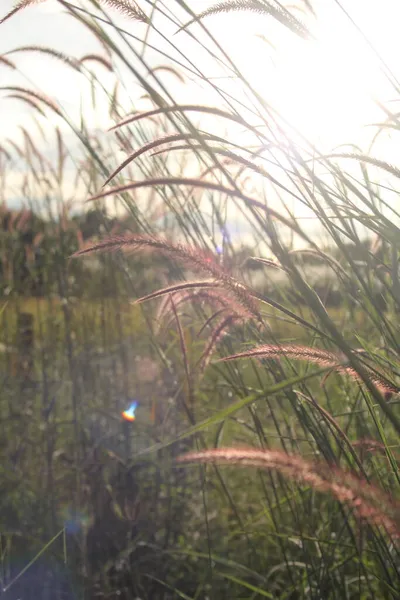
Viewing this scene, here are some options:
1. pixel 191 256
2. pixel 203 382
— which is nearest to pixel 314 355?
pixel 191 256

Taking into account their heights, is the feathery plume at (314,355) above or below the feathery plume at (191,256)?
below

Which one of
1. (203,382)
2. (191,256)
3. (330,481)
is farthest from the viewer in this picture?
(203,382)

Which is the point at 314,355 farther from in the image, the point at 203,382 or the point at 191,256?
the point at 203,382

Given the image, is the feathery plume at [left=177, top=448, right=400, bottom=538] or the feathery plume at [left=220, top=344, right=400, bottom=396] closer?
the feathery plume at [left=177, top=448, right=400, bottom=538]

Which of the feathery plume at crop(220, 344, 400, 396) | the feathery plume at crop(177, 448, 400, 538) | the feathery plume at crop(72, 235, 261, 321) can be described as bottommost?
the feathery plume at crop(177, 448, 400, 538)

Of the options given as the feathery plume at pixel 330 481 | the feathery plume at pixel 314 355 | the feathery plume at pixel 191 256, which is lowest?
the feathery plume at pixel 330 481

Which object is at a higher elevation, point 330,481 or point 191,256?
point 191,256

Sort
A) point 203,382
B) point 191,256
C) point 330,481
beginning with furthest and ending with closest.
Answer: point 203,382 < point 191,256 < point 330,481

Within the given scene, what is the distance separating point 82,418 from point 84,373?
0.80m

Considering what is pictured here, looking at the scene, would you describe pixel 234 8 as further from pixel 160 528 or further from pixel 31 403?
pixel 31 403

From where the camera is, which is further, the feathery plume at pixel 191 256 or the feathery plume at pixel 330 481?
the feathery plume at pixel 191 256

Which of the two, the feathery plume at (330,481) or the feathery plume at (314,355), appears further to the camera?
the feathery plume at (314,355)

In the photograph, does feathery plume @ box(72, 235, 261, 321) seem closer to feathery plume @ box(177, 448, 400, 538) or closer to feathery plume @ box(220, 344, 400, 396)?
feathery plume @ box(220, 344, 400, 396)

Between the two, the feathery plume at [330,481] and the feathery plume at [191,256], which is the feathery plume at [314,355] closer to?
the feathery plume at [191,256]
